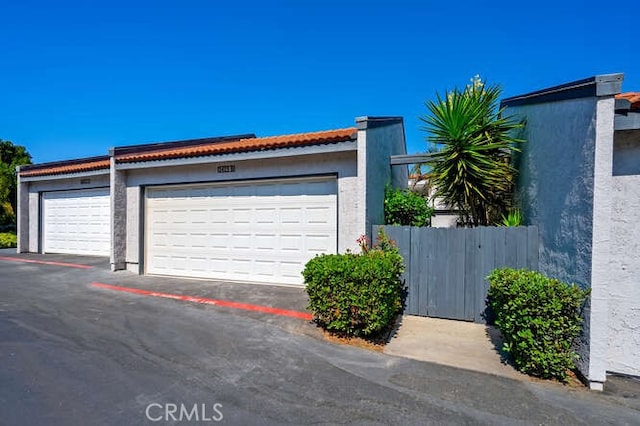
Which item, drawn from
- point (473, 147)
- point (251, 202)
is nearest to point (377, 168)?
point (473, 147)

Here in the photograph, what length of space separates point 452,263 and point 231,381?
14.1 ft

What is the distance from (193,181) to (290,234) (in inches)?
131

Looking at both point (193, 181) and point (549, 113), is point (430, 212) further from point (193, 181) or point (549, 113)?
point (193, 181)

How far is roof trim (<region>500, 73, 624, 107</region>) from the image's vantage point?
3.65 m

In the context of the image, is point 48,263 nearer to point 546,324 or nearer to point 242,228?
point 242,228

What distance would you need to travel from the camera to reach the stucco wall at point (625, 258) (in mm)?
3959

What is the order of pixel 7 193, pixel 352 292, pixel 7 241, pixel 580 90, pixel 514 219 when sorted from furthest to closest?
1. pixel 7 193
2. pixel 7 241
3. pixel 514 219
4. pixel 352 292
5. pixel 580 90

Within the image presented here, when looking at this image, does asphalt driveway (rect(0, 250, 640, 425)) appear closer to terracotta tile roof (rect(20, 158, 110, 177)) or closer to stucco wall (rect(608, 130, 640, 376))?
stucco wall (rect(608, 130, 640, 376))

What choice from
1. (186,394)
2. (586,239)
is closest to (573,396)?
(586,239)

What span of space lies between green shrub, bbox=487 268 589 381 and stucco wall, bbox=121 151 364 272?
309 cm

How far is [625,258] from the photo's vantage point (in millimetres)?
4004

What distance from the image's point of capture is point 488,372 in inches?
161

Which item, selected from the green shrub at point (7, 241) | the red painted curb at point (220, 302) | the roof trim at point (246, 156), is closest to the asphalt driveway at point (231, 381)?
the red painted curb at point (220, 302)

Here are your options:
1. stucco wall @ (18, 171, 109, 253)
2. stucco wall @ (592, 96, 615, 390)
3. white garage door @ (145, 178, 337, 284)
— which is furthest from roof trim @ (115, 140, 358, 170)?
stucco wall @ (18, 171, 109, 253)
